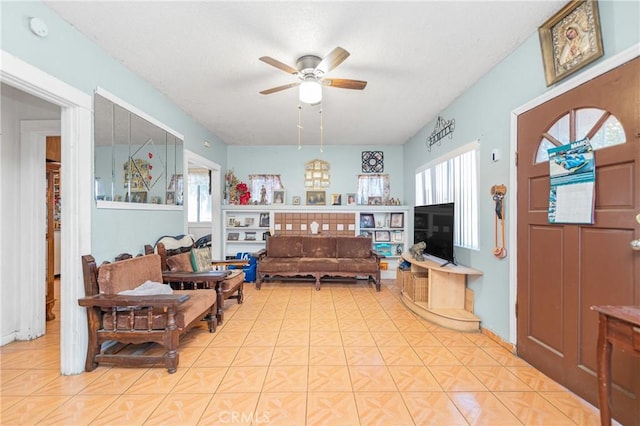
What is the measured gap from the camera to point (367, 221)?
5926 millimetres

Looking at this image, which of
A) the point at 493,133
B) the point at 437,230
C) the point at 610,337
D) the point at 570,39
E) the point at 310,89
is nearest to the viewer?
the point at 610,337

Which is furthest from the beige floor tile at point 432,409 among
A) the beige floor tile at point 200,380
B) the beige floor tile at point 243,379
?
the beige floor tile at point 200,380

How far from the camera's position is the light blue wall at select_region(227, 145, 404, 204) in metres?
6.09

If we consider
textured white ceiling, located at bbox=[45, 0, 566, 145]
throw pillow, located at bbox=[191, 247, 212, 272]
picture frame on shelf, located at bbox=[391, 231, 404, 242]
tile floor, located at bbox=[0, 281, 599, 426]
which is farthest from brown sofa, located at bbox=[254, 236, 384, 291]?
textured white ceiling, located at bbox=[45, 0, 566, 145]

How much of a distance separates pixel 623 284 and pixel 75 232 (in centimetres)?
382

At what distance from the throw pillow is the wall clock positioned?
3727 millimetres

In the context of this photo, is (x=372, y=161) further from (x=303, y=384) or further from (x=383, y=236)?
(x=303, y=384)

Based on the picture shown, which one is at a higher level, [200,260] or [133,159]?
[133,159]

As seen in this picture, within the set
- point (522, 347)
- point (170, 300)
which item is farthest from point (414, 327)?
point (170, 300)

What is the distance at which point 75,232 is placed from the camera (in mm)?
2260

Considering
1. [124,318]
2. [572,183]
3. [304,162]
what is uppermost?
[304,162]

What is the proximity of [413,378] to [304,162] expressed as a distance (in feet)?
15.5

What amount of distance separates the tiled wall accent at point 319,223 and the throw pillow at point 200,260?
219cm

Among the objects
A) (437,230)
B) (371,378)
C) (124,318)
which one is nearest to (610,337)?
(371,378)
